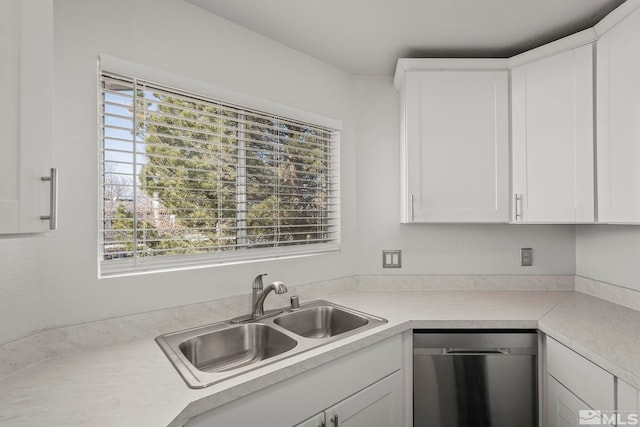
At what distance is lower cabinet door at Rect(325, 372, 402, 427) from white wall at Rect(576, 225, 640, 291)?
4.52ft

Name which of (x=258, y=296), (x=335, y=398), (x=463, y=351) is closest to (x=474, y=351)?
(x=463, y=351)

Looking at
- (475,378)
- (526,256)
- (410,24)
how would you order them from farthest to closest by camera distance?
(526,256) < (410,24) < (475,378)

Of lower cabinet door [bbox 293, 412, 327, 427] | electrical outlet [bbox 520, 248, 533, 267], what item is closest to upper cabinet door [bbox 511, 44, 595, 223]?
electrical outlet [bbox 520, 248, 533, 267]

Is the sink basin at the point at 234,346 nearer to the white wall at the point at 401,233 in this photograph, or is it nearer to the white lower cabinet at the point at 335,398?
the white lower cabinet at the point at 335,398

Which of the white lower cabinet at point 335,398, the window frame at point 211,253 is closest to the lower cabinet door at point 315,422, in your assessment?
the white lower cabinet at point 335,398

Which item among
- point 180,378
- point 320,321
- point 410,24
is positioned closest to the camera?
point 180,378

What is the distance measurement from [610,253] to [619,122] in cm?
83

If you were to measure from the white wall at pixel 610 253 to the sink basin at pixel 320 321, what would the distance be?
1.47m

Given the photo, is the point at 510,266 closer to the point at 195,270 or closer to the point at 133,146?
the point at 195,270

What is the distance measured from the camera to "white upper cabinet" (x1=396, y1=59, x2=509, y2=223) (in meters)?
1.87

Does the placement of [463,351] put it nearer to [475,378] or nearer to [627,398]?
[475,378]

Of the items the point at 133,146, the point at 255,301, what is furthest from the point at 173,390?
the point at 133,146

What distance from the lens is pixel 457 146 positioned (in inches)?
74.5

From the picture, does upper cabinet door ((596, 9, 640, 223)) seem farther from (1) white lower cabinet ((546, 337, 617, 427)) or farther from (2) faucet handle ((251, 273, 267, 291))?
(2) faucet handle ((251, 273, 267, 291))
